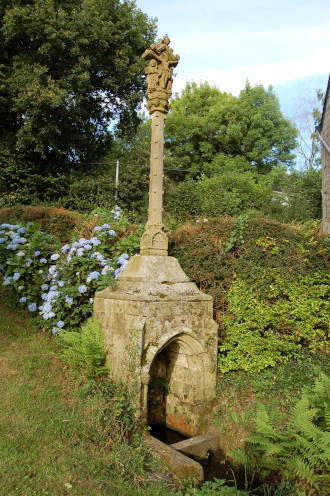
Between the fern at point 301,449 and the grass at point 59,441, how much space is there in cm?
103

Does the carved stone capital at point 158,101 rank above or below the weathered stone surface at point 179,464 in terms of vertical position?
above

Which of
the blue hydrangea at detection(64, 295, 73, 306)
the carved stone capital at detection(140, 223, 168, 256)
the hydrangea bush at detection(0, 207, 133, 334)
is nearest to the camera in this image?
the carved stone capital at detection(140, 223, 168, 256)

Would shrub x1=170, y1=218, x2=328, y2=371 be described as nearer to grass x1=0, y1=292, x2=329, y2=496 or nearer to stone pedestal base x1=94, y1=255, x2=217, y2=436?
grass x1=0, y1=292, x2=329, y2=496

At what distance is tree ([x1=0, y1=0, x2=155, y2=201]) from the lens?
39.8ft

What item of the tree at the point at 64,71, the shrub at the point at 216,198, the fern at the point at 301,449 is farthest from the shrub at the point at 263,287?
the tree at the point at 64,71

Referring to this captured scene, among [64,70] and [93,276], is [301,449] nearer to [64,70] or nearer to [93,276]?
[93,276]

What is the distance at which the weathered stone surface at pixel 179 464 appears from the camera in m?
3.37

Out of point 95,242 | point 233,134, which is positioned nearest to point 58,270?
point 95,242

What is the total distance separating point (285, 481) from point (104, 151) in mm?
16505

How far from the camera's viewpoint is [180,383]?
4.82 m

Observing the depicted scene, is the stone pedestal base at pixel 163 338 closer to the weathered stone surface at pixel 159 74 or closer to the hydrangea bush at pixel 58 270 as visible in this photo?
the hydrangea bush at pixel 58 270

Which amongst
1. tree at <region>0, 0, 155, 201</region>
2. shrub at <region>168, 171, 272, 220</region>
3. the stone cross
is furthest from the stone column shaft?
shrub at <region>168, 171, 272, 220</region>

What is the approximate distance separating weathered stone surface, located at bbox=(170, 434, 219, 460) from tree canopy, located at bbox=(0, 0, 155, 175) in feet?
36.9

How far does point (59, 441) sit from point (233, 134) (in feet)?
77.5
